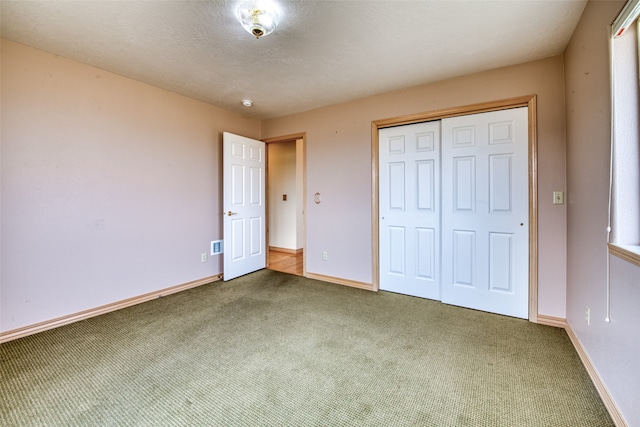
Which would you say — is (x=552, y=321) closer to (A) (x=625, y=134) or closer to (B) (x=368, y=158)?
(A) (x=625, y=134)

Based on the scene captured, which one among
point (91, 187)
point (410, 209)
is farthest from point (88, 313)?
point (410, 209)

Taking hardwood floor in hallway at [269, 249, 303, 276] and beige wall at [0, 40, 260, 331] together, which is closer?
beige wall at [0, 40, 260, 331]

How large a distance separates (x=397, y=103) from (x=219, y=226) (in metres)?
2.77

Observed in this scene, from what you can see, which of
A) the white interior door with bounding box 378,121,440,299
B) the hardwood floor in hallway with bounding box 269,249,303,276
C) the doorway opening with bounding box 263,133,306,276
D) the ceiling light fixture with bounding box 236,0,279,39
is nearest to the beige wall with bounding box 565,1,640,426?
the white interior door with bounding box 378,121,440,299

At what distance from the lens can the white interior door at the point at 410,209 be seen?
2.87 m

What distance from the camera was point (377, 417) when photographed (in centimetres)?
131

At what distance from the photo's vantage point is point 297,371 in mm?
1671

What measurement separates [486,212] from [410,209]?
2.43 ft

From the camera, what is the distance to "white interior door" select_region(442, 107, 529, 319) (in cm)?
241

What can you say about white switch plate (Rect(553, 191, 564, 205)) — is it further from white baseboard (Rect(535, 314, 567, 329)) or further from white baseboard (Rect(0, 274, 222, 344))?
white baseboard (Rect(0, 274, 222, 344))

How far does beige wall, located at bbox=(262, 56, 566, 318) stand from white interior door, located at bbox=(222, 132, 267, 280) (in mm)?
587

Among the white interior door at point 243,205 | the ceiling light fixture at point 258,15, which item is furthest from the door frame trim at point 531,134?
the white interior door at point 243,205

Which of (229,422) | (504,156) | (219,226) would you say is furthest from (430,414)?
(219,226)

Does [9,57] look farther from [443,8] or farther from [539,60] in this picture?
[539,60]
